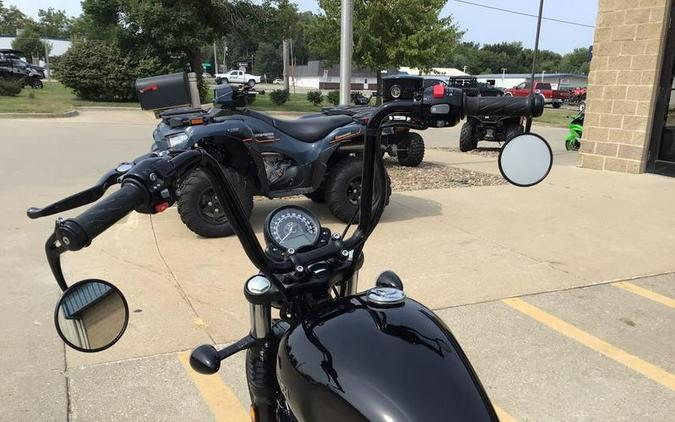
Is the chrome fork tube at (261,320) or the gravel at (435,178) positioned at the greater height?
the chrome fork tube at (261,320)

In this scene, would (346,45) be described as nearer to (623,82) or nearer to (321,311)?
(623,82)

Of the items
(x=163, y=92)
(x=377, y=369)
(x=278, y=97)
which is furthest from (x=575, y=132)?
(x=278, y=97)

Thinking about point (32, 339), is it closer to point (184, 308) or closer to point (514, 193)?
point (184, 308)

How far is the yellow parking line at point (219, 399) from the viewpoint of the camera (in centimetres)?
301

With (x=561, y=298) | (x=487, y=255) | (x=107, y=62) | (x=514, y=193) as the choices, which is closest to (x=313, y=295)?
(x=561, y=298)

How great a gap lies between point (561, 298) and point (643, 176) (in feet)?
23.7

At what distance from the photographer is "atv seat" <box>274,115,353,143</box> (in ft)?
21.0

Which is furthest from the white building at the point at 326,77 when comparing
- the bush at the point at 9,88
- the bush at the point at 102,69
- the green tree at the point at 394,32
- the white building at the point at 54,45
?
the bush at the point at 9,88

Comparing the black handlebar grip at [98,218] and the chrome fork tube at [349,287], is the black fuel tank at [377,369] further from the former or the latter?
the black handlebar grip at [98,218]

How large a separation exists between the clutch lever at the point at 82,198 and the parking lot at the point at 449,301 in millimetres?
1832

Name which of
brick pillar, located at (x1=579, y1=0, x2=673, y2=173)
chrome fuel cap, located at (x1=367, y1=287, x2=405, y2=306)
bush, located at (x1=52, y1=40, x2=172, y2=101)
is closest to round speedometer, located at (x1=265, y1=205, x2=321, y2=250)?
chrome fuel cap, located at (x1=367, y1=287, x2=405, y2=306)

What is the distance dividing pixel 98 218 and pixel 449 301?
3602 millimetres

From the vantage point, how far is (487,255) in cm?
568

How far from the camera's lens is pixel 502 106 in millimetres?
1808
